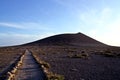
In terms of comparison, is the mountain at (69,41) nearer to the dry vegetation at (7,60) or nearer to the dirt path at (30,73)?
the dry vegetation at (7,60)

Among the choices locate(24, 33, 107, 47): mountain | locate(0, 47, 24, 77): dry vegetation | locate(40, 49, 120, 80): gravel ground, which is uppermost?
locate(24, 33, 107, 47): mountain

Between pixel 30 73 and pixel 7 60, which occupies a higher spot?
pixel 7 60

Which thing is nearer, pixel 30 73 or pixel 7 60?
pixel 30 73

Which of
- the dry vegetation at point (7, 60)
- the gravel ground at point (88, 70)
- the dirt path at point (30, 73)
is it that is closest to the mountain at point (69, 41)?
the dry vegetation at point (7, 60)

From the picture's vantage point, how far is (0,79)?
1902 cm

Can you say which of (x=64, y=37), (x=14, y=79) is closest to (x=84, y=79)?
(x=14, y=79)

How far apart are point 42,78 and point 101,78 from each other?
14.7ft

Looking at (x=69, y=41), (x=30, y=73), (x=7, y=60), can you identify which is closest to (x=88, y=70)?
(x=30, y=73)

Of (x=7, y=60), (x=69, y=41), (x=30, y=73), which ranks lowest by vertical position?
(x=30, y=73)

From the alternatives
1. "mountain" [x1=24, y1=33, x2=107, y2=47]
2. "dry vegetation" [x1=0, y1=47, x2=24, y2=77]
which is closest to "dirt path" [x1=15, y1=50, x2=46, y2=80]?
"dry vegetation" [x1=0, y1=47, x2=24, y2=77]

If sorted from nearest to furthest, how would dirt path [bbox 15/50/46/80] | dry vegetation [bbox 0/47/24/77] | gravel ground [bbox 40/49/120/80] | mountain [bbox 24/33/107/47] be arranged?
1. dirt path [bbox 15/50/46/80]
2. gravel ground [bbox 40/49/120/80]
3. dry vegetation [bbox 0/47/24/77]
4. mountain [bbox 24/33/107/47]

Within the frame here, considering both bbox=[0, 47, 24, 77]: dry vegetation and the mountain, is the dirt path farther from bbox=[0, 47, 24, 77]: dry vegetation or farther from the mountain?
the mountain

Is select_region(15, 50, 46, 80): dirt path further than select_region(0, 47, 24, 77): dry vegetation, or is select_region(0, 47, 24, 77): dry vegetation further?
select_region(0, 47, 24, 77): dry vegetation

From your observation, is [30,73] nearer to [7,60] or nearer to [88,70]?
[88,70]
